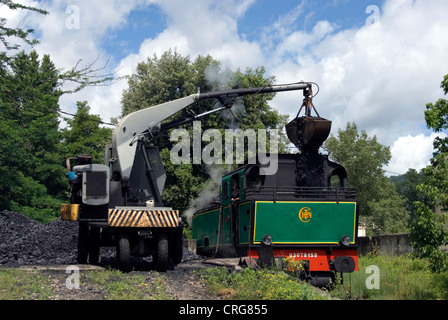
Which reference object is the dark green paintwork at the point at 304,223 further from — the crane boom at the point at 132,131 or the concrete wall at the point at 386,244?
the concrete wall at the point at 386,244

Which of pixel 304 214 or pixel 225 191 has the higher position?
pixel 225 191

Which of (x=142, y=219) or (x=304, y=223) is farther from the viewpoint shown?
(x=304, y=223)

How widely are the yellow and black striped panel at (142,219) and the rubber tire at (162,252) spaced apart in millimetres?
369

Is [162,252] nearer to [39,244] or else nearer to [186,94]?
[39,244]

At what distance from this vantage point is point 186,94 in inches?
1272

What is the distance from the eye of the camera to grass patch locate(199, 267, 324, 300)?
28.4ft

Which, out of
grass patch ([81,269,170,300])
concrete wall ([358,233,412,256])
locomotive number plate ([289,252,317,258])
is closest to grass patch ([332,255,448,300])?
locomotive number plate ([289,252,317,258])

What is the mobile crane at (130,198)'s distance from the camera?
39.8 ft

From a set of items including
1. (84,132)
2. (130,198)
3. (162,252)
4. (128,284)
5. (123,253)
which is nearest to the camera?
(128,284)

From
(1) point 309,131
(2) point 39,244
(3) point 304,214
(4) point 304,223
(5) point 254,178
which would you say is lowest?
(2) point 39,244

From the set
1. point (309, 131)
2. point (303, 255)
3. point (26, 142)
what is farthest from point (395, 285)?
point (26, 142)

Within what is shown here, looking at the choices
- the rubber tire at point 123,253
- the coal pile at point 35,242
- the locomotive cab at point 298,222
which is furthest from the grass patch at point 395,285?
the coal pile at point 35,242

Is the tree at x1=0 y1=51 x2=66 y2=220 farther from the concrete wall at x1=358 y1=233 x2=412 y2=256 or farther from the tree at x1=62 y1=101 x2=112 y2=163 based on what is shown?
the concrete wall at x1=358 y1=233 x2=412 y2=256

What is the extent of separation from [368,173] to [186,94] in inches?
941
